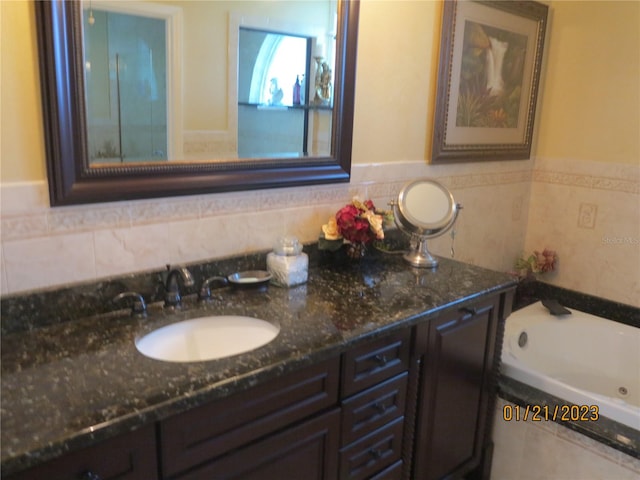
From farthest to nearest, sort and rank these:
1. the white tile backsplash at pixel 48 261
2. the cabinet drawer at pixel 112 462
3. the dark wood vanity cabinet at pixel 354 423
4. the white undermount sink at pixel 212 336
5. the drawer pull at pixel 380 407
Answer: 1. the drawer pull at pixel 380 407
2. the white undermount sink at pixel 212 336
3. the white tile backsplash at pixel 48 261
4. the dark wood vanity cabinet at pixel 354 423
5. the cabinet drawer at pixel 112 462

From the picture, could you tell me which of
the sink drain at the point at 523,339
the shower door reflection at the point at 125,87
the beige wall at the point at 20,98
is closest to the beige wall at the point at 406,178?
the beige wall at the point at 20,98

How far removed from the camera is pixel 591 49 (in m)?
2.54

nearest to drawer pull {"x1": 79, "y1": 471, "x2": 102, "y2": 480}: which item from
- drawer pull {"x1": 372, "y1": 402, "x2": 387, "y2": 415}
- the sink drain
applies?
drawer pull {"x1": 372, "y1": 402, "x2": 387, "y2": 415}

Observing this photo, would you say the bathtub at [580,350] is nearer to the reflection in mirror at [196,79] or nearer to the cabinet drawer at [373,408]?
the cabinet drawer at [373,408]

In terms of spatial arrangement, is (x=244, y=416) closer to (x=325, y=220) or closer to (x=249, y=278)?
(x=249, y=278)

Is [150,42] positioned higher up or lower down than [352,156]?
higher up

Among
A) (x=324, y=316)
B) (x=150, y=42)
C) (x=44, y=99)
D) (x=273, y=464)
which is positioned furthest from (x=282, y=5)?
(x=273, y=464)

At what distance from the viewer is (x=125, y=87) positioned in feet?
4.45

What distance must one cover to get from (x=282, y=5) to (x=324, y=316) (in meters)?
0.97

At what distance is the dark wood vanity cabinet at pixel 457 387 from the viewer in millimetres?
1628

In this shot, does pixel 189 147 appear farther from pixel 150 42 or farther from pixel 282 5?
pixel 282 5

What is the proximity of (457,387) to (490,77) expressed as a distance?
1435 mm

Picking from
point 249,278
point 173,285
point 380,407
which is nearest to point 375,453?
point 380,407

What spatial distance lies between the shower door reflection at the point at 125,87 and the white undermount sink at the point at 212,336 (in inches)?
18.2
